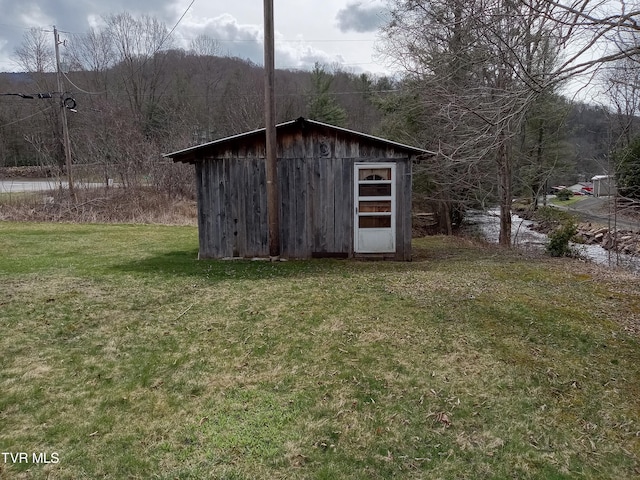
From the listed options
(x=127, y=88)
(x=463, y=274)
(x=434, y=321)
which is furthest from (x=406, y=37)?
(x=127, y=88)

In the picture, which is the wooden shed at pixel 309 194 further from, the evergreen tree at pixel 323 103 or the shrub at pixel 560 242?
the evergreen tree at pixel 323 103

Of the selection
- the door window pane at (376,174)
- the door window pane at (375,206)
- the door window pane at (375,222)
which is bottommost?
the door window pane at (375,222)

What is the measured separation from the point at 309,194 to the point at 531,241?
10.2 m

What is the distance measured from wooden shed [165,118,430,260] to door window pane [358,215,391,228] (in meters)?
0.02

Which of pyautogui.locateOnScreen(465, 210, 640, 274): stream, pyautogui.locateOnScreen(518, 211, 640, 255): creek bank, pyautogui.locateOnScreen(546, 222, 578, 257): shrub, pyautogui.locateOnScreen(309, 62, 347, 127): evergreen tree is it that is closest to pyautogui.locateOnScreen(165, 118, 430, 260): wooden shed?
pyautogui.locateOnScreen(546, 222, 578, 257): shrub

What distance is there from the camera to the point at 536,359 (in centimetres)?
365

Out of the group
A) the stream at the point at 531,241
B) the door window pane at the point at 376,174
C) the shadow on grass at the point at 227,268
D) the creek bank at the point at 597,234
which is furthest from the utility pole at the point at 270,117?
the creek bank at the point at 597,234

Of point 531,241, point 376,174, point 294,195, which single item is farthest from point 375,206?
point 531,241

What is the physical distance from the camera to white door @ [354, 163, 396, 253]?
793 centimetres

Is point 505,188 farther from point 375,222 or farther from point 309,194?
point 309,194

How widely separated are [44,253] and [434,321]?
745cm

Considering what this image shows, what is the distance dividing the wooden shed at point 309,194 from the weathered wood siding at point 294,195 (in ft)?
0.06

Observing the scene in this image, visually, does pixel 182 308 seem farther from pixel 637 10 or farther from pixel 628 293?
pixel 628 293

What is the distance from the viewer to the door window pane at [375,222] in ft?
26.5
